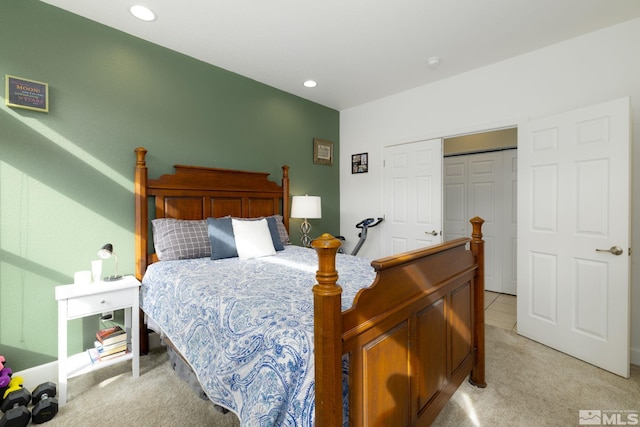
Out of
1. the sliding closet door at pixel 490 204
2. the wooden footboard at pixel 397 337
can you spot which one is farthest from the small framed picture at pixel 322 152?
the wooden footboard at pixel 397 337

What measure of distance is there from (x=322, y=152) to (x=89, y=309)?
3138 millimetres

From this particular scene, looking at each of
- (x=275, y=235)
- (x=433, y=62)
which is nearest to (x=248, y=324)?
(x=275, y=235)

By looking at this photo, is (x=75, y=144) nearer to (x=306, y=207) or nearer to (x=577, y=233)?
(x=306, y=207)

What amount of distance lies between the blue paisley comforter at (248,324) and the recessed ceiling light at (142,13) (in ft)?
6.33

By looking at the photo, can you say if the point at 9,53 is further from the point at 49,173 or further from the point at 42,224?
the point at 42,224

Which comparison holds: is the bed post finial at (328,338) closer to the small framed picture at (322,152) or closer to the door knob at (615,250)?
the door knob at (615,250)

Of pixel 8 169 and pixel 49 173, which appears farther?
pixel 49 173

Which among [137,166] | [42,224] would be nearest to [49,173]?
[42,224]

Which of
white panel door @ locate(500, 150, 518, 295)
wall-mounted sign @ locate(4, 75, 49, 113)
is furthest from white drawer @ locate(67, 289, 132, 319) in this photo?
white panel door @ locate(500, 150, 518, 295)

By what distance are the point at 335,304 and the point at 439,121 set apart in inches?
125

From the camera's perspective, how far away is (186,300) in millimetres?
1757

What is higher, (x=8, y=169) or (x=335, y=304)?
(x=8, y=169)

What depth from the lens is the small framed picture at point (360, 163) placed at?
424 cm

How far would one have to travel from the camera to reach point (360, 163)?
4.31 metres
